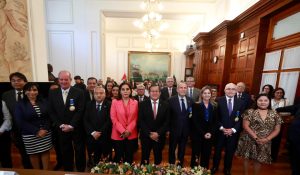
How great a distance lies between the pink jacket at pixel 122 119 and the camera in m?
A: 2.29

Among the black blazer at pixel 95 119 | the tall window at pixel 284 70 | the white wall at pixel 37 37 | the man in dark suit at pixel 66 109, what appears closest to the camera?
the man in dark suit at pixel 66 109

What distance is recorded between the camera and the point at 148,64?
11.1m

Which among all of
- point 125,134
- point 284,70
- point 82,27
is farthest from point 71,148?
point 82,27

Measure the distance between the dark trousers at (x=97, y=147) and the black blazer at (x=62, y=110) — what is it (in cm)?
37

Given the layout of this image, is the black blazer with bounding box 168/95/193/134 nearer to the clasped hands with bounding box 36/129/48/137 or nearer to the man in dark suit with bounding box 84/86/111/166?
the man in dark suit with bounding box 84/86/111/166

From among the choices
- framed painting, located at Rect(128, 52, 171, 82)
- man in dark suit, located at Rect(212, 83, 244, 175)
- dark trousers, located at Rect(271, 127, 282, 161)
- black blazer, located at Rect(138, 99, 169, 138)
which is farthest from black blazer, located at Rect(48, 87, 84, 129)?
framed painting, located at Rect(128, 52, 171, 82)

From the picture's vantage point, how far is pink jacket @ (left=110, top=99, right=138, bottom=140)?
2285 mm

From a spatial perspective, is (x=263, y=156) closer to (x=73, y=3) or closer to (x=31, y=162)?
(x=31, y=162)

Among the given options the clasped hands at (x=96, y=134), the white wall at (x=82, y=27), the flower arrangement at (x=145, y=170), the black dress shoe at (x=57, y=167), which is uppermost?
the white wall at (x=82, y=27)

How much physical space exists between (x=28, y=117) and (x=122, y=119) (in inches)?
48.0

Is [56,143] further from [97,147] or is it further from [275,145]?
[275,145]

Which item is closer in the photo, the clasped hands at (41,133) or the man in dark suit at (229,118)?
the clasped hands at (41,133)

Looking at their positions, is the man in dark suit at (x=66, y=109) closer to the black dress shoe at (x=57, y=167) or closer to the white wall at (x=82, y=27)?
the black dress shoe at (x=57, y=167)

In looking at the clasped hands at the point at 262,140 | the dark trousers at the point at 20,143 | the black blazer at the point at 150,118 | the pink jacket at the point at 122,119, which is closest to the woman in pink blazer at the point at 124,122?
the pink jacket at the point at 122,119
